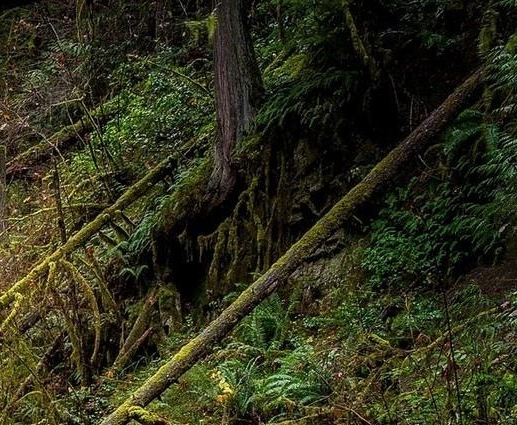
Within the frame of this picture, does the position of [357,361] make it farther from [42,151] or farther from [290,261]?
[42,151]

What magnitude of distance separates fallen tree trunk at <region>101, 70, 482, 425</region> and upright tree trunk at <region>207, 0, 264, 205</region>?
7.83ft

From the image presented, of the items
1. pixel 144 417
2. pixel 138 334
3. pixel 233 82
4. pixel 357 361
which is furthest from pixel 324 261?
pixel 144 417

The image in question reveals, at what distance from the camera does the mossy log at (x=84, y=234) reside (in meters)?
6.63

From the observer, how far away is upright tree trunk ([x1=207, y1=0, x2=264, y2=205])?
7539mm

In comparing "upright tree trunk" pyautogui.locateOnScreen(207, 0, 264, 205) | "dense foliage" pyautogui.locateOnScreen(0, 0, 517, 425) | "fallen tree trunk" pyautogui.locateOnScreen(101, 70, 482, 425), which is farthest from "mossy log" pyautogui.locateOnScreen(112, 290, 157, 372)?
"fallen tree trunk" pyautogui.locateOnScreen(101, 70, 482, 425)

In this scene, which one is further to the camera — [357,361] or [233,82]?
[233,82]

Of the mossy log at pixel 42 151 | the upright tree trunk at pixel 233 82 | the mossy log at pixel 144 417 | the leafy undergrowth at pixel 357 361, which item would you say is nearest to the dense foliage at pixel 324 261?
the leafy undergrowth at pixel 357 361

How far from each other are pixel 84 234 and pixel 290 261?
318 cm

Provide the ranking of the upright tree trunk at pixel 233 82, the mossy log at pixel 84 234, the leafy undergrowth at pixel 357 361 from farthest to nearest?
the upright tree trunk at pixel 233 82 → the mossy log at pixel 84 234 → the leafy undergrowth at pixel 357 361

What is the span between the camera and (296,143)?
7.46m

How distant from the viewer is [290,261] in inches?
206

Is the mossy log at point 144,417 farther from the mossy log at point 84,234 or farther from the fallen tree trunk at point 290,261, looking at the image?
the mossy log at point 84,234

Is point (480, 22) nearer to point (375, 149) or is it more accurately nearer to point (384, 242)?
point (375, 149)

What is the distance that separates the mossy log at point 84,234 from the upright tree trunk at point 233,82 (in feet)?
4.35
